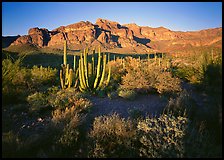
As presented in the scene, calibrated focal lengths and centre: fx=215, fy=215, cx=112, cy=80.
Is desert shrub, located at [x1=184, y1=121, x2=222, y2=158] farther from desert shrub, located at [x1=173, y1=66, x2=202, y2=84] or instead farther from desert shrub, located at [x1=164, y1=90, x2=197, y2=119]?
desert shrub, located at [x1=173, y1=66, x2=202, y2=84]

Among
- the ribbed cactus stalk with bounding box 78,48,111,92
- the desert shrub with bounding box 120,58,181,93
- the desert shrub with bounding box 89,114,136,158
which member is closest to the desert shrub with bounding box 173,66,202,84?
the desert shrub with bounding box 120,58,181,93

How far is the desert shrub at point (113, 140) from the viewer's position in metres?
4.77

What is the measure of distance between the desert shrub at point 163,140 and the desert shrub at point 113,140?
10.6 inches

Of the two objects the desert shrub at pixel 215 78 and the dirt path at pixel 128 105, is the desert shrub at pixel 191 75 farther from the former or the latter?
the desert shrub at pixel 215 78

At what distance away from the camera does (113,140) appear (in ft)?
17.2

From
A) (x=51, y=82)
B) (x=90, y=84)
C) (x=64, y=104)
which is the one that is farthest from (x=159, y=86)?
(x=51, y=82)

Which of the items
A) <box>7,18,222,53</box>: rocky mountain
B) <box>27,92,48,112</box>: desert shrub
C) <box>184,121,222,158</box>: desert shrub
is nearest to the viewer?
<box>184,121,222,158</box>: desert shrub

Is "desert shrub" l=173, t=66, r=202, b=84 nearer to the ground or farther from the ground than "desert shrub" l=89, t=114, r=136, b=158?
farther from the ground

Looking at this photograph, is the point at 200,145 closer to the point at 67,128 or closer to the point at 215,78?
the point at 215,78

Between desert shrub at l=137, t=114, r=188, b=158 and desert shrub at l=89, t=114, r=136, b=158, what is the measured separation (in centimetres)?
27

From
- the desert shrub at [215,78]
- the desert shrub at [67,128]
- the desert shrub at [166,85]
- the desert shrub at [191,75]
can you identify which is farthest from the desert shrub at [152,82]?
the desert shrub at [67,128]

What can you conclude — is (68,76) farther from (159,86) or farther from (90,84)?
(159,86)

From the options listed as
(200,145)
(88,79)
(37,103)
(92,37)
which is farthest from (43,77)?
(92,37)

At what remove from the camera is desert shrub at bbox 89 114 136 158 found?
15.6ft
